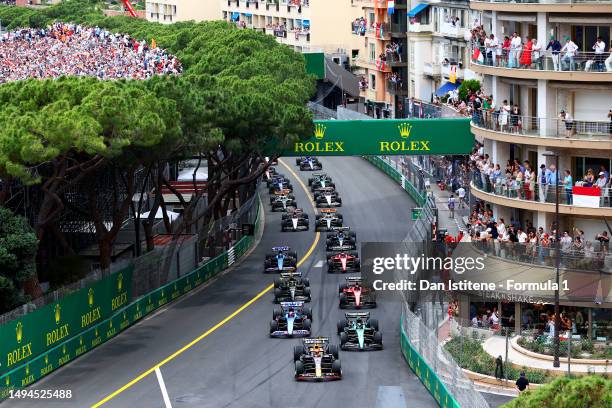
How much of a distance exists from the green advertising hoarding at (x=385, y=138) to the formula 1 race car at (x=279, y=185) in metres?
18.5

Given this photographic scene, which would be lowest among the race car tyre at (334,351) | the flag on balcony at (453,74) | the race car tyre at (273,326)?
the race car tyre at (273,326)

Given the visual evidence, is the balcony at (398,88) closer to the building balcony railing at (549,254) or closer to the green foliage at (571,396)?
the building balcony railing at (549,254)

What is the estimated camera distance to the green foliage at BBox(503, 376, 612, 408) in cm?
3366

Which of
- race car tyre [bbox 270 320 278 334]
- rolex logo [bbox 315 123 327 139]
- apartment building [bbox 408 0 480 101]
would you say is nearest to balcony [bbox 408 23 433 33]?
apartment building [bbox 408 0 480 101]

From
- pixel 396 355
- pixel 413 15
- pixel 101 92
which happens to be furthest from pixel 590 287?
pixel 413 15

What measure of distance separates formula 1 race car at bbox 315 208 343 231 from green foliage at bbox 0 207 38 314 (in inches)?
1343

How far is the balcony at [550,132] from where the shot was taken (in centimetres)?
6475

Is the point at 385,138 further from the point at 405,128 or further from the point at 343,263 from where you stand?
the point at 343,263

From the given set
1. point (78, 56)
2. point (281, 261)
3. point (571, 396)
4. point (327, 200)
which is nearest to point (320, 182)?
point (327, 200)

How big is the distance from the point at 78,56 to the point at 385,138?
23490 mm

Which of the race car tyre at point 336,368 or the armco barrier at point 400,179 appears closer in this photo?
the race car tyre at point 336,368

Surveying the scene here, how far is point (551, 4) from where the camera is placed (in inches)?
2584

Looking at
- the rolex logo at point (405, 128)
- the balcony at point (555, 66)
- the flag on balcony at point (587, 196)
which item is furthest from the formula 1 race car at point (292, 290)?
the rolex logo at point (405, 128)

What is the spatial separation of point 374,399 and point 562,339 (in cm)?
710
